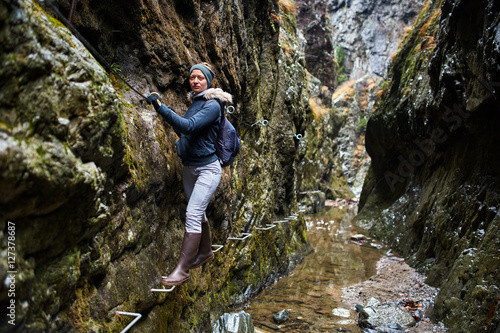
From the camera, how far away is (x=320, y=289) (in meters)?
7.66

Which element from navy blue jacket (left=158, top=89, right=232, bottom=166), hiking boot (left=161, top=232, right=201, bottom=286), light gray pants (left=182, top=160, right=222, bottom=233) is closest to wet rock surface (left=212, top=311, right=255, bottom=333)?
hiking boot (left=161, top=232, right=201, bottom=286)

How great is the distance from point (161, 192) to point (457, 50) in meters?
6.88

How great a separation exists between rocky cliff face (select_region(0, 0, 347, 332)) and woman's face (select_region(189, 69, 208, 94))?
64 centimetres

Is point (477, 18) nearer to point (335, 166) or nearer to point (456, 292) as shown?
point (456, 292)

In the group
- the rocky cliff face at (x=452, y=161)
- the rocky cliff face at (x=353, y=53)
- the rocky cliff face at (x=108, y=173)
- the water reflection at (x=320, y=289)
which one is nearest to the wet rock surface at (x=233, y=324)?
the rocky cliff face at (x=108, y=173)

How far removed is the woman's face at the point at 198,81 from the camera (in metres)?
3.69

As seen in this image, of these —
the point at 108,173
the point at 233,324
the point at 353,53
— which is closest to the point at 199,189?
the point at 108,173

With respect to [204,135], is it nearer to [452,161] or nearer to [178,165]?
[178,165]

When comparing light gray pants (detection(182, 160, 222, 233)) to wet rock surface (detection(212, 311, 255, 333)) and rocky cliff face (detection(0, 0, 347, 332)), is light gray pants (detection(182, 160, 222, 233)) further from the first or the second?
wet rock surface (detection(212, 311, 255, 333))

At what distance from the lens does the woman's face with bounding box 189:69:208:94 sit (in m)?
3.69

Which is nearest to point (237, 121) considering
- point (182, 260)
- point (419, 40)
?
point (182, 260)

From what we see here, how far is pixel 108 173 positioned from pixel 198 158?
1.08m

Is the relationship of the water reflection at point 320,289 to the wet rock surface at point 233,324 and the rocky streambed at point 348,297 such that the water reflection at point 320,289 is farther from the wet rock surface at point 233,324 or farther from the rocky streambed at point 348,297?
the wet rock surface at point 233,324

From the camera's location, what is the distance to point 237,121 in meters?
6.91
